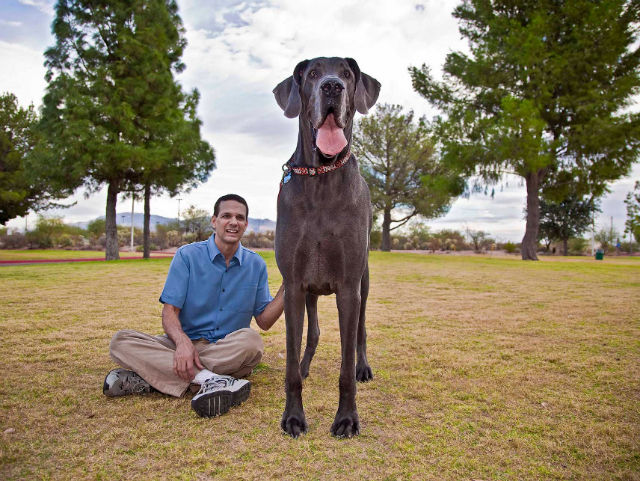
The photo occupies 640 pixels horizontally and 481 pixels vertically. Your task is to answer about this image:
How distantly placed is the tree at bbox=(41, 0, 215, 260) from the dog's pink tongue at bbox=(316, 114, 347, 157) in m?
18.3

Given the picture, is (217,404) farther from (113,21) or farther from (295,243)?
(113,21)

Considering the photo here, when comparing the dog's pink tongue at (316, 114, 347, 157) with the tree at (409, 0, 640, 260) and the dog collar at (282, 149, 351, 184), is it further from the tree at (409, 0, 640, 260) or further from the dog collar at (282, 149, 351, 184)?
the tree at (409, 0, 640, 260)

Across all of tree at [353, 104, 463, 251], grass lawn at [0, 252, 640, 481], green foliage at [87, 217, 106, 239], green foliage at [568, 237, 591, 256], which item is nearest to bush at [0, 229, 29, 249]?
green foliage at [87, 217, 106, 239]

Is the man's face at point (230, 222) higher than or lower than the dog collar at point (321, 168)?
lower

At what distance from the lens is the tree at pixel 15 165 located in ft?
99.9

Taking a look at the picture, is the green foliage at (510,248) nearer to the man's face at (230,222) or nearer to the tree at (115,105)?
the tree at (115,105)

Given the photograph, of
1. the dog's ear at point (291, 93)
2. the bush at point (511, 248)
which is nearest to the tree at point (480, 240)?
the bush at point (511, 248)

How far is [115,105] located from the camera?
64.7 feet

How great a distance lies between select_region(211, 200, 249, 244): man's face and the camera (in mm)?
3449

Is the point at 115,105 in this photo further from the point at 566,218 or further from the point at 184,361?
the point at 566,218

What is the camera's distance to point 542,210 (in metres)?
44.4

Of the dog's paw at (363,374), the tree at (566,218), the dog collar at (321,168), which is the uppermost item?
the tree at (566,218)

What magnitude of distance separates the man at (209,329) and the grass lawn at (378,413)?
0.14 metres

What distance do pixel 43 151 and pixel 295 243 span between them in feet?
67.2
